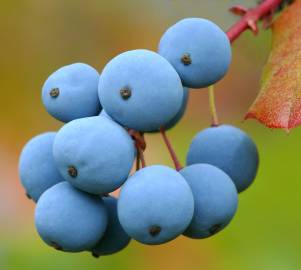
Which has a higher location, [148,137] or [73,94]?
[73,94]

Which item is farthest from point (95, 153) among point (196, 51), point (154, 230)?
point (196, 51)

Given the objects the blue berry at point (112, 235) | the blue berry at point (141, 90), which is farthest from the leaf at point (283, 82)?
the blue berry at point (112, 235)

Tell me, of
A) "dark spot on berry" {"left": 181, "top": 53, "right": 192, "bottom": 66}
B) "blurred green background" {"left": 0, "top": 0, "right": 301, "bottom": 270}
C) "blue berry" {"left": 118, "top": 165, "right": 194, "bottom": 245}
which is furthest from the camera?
"blurred green background" {"left": 0, "top": 0, "right": 301, "bottom": 270}

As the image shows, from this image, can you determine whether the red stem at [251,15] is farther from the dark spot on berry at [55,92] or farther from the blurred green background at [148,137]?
the dark spot on berry at [55,92]

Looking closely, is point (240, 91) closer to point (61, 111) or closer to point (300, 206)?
point (300, 206)

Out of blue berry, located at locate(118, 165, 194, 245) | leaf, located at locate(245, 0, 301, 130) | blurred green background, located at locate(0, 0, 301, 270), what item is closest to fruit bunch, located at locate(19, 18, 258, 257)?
blue berry, located at locate(118, 165, 194, 245)

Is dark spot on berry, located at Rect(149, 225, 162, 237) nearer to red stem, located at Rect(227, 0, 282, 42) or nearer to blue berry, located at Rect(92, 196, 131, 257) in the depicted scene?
blue berry, located at Rect(92, 196, 131, 257)

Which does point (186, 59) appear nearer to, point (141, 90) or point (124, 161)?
point (141, 90)
